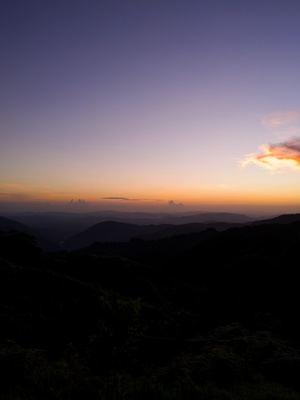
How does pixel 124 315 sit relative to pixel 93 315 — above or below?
above

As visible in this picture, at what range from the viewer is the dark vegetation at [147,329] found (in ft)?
57.9

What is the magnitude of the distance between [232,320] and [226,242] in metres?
62.1

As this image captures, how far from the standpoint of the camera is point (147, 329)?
36.4 m

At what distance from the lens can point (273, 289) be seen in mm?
61656

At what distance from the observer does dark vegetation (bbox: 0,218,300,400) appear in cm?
1766

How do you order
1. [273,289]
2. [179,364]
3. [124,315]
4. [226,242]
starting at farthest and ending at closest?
1. [226,242]
2. [273,289]
3. [179,364]
4. [124,315]

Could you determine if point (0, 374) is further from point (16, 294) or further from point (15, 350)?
point (16, 294)

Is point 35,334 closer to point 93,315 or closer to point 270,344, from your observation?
point 93,315

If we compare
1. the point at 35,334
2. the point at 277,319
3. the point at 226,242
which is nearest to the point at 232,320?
the point at 277,319

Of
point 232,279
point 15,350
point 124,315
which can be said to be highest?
point 124,315

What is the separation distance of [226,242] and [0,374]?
304 ft

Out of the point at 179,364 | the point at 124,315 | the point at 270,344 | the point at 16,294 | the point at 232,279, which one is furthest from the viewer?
the point at 232,279

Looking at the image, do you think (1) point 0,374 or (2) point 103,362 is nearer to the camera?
(1) point 0,374

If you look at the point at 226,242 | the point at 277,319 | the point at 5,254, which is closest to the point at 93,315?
the point at 277,319
